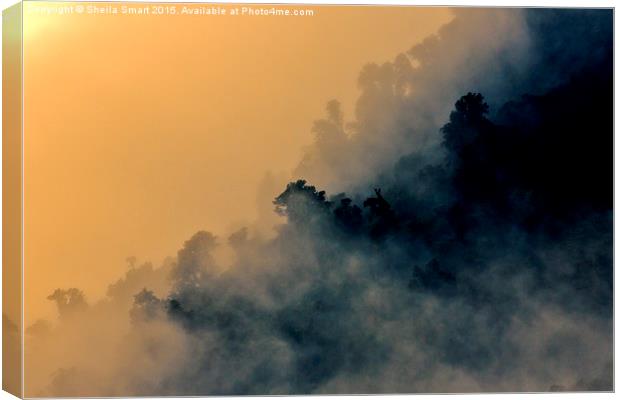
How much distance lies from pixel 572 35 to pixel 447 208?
5.46 ft

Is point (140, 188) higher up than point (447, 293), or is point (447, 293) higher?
point (140, 188)

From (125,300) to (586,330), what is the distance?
356 cm

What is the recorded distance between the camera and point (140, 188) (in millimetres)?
9219

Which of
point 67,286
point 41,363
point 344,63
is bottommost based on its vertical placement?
point 41,363

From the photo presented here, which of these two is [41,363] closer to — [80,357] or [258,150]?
[80,357]

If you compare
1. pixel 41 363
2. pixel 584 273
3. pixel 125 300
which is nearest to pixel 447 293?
pixel 584 273

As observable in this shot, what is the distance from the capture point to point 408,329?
9.42 metres

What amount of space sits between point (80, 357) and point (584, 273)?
3912 millimetres

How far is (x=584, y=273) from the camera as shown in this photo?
9.57m

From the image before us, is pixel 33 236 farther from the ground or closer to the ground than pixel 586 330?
farther from the ground

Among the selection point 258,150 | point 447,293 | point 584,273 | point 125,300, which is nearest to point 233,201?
point 258,150

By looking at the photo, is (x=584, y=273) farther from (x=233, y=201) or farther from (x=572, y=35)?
(x=233, y=201)

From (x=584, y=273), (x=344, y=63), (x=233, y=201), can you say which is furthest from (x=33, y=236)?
(x=584, y=273)

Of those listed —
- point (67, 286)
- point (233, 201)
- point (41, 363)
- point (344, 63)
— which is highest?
point (344, 63)
